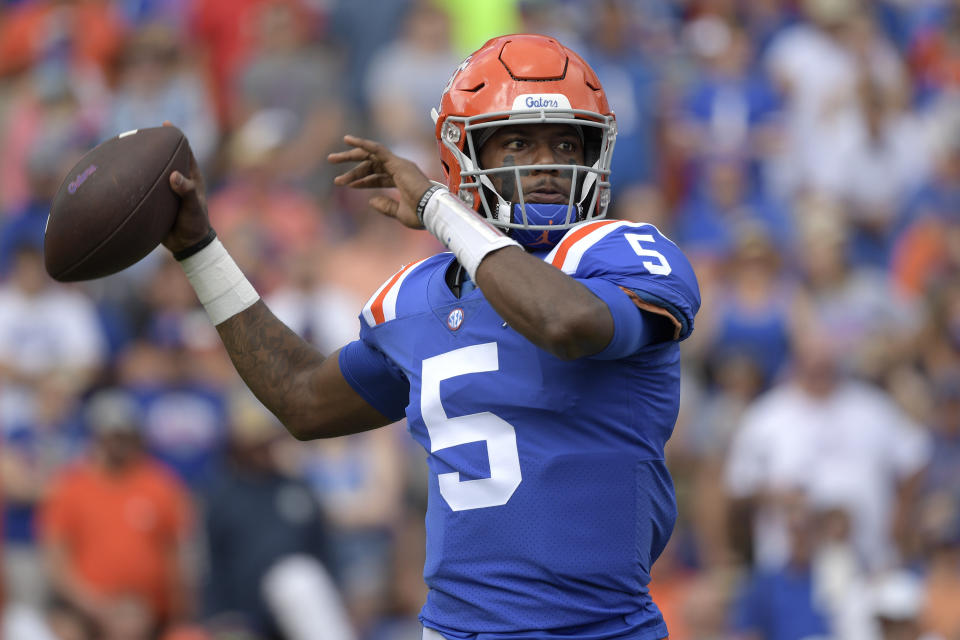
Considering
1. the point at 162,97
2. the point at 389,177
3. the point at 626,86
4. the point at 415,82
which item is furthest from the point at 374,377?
the point at 626,86

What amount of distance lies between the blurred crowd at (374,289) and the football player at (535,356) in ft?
11.2

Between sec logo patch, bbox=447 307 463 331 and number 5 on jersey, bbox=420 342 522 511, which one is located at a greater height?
sec logo patch, bbox=447 307 463 331

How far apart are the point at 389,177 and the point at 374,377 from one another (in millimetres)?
482

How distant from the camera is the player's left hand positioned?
3.36 m

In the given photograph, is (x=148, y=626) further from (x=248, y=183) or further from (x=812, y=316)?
(x=812, y=316)

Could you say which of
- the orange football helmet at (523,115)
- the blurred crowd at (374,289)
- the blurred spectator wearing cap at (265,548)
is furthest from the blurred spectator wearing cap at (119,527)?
the orange football helmet at (523,115)

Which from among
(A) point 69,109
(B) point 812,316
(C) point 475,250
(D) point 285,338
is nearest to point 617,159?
(B) point 812,316

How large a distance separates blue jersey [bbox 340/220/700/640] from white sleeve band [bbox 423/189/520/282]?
6.7 inches

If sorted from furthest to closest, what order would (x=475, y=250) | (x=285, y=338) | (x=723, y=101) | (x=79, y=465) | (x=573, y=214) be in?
(x=723, y=101) → (x=79, y=465) → (x=285, y=338) → (x=573, y=214) → (x=475, y=250)

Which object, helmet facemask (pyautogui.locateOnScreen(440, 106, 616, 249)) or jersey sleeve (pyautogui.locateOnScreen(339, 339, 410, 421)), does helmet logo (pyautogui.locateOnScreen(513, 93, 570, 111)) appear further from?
jersey sleeve (pyautogui.locateOnScreen(339, 339, 410, 421))

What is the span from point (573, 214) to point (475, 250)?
15.1 inches

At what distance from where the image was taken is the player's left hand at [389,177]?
11.0 feet

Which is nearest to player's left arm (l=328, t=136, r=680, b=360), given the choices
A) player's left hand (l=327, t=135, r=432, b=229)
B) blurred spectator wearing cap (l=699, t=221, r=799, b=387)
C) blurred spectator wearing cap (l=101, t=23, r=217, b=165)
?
player's left hand (l=327, t=135, r=432, b=229)

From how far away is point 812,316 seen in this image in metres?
8.73
